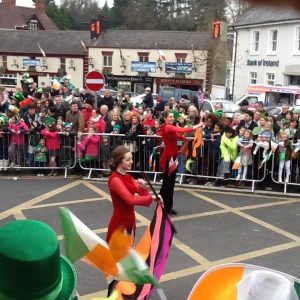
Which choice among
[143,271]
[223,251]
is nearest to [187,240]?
[223,251]

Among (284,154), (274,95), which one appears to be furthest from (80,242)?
(274,95)

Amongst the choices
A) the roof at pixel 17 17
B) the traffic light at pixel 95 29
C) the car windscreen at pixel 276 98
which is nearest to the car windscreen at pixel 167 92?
the car windscreen at pixel 276 98

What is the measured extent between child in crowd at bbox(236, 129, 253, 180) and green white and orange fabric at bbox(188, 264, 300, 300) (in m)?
7.85

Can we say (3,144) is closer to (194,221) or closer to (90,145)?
(90,145)

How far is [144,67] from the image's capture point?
4722cm

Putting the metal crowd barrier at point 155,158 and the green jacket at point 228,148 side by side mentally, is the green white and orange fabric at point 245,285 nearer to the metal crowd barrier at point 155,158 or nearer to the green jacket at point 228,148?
the green jacket at point 228,148

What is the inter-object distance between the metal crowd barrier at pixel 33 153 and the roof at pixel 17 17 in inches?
2342

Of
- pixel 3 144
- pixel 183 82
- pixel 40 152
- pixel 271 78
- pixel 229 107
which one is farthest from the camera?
pixel 183 82

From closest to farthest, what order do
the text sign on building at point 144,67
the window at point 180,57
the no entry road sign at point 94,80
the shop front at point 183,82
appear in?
1. the no entry road sign at point 94,80
2. the shop front at point 183,82
3. the window at point 180,57
4. the text sign on building at point 144,67

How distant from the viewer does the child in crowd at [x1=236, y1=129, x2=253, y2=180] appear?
960 centimetres

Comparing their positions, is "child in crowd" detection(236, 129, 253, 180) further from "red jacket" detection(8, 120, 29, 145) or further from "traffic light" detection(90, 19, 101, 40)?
"traffic light" detection(90, 19, 101, 40)

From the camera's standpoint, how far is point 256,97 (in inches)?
979

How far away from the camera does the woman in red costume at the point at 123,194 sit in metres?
4.88

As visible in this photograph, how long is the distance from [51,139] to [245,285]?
9.18 m
